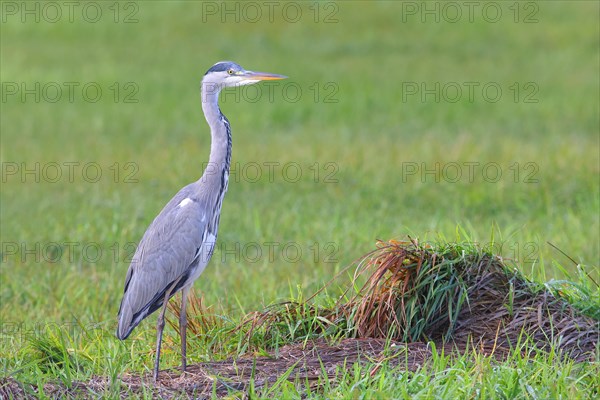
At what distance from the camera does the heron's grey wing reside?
229 inches

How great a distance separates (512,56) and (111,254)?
12341 mm

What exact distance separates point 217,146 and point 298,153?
675 centimetres

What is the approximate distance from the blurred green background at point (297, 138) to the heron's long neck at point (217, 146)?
1274 millimetres

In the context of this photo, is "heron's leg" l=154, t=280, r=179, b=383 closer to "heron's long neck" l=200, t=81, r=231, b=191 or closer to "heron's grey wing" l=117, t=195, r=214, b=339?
"heron's grey wing" l=117, t=195, r=214, b=339

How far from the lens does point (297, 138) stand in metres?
13.8

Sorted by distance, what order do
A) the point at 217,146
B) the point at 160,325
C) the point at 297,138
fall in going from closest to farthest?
1. the point at 160,325
2. the point at 217,146
3. the point at 297,138

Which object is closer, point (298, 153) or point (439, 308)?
point (439, 308)

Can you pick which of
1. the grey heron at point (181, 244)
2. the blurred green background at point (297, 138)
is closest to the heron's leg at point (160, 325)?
the grey heron at point (181, 244)

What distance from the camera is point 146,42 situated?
2061 centimetres

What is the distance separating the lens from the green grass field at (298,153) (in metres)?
6.98

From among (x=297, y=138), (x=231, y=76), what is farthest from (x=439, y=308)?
(x=297, y=138)

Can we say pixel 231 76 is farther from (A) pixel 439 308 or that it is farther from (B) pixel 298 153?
(B) pixel 298 153

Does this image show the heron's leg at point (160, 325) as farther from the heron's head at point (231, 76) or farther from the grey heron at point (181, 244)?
the heron's head at point (231, 76)

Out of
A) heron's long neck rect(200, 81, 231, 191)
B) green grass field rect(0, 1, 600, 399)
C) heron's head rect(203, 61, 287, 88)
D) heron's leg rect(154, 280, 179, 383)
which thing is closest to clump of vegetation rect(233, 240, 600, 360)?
green grass field rect(0, 1, 600, 399)
